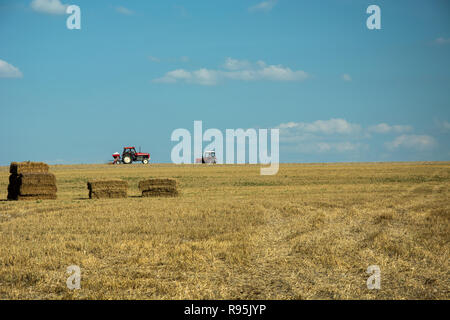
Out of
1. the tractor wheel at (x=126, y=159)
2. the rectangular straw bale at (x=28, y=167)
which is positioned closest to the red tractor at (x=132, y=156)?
the tractor wheel at (x=126, y=159)

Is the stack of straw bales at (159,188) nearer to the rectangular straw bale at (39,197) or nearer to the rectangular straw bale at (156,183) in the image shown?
the rectangular straw bale at (156,183)

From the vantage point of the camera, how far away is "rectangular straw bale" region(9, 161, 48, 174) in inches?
945

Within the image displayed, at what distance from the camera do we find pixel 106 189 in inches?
966

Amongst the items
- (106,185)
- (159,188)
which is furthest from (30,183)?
(159,188)

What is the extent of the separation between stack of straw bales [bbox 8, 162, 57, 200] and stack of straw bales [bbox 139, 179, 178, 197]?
4.83m

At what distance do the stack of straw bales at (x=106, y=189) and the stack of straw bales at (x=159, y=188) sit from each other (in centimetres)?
112

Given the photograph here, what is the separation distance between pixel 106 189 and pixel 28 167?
4325 mm

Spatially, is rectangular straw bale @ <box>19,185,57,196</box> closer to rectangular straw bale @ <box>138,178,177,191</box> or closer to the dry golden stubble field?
rectangular straw bale @ <box>138,178,177,191</box>

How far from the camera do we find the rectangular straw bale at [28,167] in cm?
2400

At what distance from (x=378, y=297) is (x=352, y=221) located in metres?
8.03

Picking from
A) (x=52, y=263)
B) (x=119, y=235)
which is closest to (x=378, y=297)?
(x=52, y=263)

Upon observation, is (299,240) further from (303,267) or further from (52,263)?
(52,263)

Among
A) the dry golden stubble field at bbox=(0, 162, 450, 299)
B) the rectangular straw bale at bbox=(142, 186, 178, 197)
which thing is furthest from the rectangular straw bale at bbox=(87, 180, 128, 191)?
the dry golden stubble field at bbox=(0, 162, 450, 299)

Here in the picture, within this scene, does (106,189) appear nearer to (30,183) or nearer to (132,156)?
(30,183)
